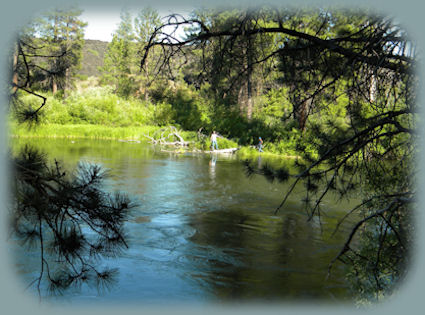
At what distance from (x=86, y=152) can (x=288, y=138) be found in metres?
10.1

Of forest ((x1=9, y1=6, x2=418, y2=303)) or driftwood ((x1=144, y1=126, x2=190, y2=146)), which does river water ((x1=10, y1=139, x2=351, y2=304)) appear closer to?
forest ((x1=9, y1=6, x2=418, y2=303))

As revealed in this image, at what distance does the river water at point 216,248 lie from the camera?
5277mm

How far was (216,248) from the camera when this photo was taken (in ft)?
22.8

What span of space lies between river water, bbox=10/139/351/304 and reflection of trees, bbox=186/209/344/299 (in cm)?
1

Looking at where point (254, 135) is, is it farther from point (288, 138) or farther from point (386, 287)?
point (386, 287)

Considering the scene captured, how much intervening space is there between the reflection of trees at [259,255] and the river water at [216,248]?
0.04 feet

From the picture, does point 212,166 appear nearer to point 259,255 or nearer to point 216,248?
point 216,248

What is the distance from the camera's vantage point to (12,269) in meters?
5.70

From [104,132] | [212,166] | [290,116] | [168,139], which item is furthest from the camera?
[104,132]

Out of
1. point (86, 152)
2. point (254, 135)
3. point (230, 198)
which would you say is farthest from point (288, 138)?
point (230, 198)

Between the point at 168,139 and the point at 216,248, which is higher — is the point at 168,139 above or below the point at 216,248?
above

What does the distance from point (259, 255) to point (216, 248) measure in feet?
2.42

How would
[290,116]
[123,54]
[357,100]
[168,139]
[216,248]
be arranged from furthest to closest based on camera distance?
[123,54]
[168,139]
[216,248]
[290,116]
[357,100]

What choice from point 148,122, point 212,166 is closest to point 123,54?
point 148,122
